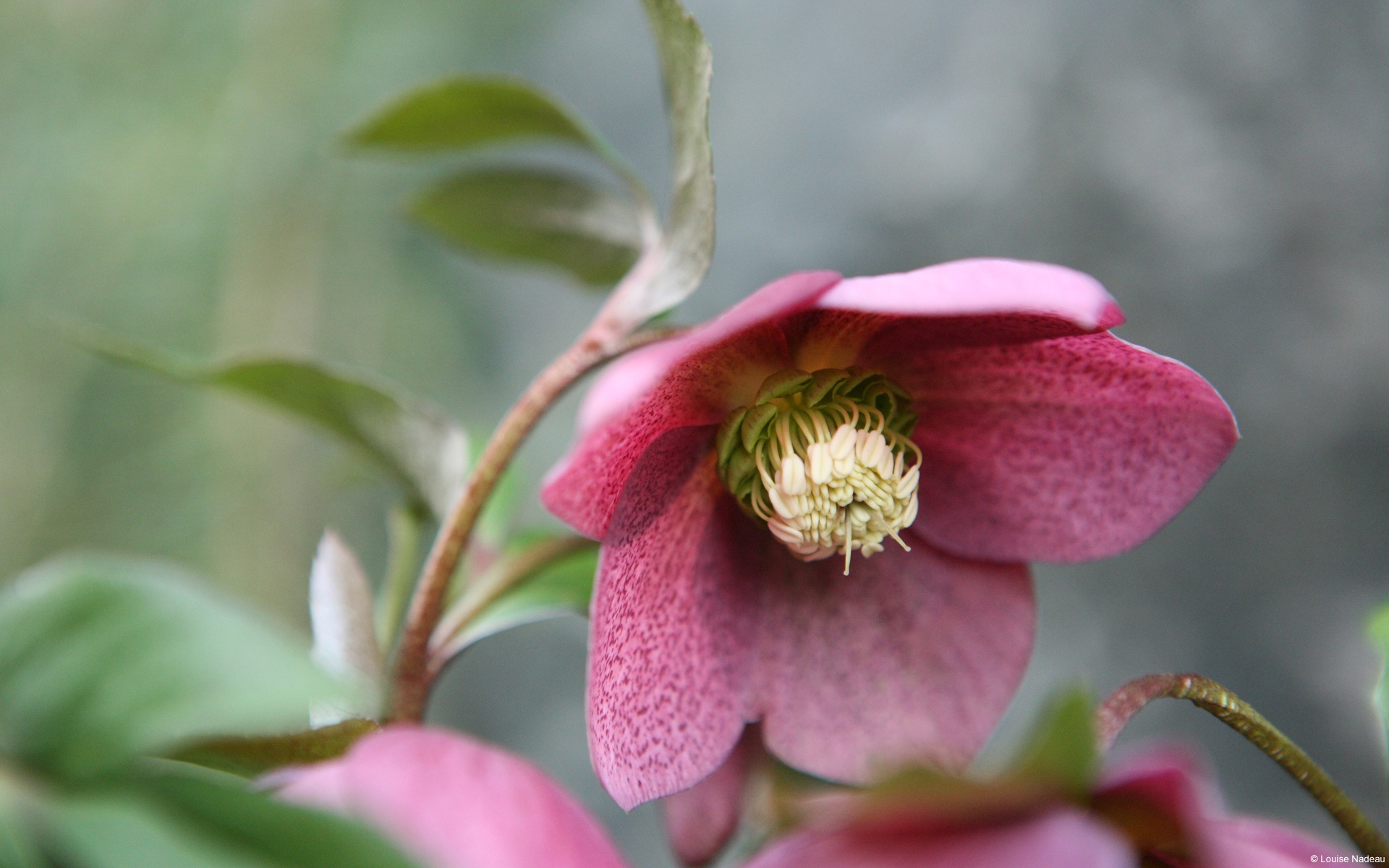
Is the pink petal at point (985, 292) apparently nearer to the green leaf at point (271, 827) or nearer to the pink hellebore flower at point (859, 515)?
the pink hellebore flower at point (859, 515)

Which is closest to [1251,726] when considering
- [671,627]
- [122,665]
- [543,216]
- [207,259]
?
[671,627]

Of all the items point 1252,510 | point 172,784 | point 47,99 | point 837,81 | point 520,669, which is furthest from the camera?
point 47,99

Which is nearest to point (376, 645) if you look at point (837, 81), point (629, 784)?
point (629, 784)

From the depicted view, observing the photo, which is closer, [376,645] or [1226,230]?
[376,645]

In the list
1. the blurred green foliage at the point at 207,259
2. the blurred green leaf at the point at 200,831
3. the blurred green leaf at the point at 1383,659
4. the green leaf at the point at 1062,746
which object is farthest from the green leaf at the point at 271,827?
the blurred green foliage at the point at 207,259

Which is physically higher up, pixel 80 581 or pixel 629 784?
pixel 80 581

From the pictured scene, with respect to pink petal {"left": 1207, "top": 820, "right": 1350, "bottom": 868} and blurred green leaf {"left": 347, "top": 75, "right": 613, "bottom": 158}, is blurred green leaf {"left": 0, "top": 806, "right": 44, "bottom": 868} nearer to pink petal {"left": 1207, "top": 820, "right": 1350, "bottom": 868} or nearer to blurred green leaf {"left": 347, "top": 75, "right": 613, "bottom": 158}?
pink petal {"left": 1207, "top": 820, "right": 1350, "bottom": 868}

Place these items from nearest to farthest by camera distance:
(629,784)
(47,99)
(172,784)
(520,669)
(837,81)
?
(172,784), (629,784), (837,81), (520,669), (47,99)

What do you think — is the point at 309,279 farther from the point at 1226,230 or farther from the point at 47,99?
the point at 1226,230
